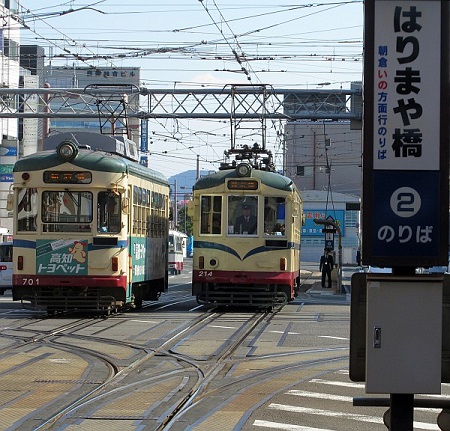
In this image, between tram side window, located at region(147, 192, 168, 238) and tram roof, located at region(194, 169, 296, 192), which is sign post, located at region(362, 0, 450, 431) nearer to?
tram roof, located at region(194, 169, 296, 192)

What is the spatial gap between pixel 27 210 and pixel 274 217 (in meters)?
5.58

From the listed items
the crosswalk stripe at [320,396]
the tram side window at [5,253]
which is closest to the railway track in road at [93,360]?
the crosswalk stripe at [320,396]

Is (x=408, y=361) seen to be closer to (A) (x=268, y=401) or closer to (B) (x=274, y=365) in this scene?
(A) (x=268, y=401)

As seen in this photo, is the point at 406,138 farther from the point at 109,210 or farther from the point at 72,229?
the point at 72,229

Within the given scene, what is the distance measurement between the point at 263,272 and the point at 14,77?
3886 cm

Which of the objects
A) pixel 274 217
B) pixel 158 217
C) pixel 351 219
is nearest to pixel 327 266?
pixel 158 217

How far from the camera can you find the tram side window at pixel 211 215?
78.1 ft

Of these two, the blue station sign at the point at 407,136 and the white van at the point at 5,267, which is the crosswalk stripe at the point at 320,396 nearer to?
the blue station sign at the point at 407,136

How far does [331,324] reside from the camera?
21.1 meters

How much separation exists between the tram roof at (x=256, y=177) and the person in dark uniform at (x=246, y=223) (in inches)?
27.6

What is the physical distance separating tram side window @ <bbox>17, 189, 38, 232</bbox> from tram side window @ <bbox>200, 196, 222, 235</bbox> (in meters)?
4.29

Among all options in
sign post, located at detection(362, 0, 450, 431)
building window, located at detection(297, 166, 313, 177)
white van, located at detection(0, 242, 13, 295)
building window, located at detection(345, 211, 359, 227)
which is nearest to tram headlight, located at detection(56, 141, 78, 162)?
white van, located at detection(0, 242, 13, 295)

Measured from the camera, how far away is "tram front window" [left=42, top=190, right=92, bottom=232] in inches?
824

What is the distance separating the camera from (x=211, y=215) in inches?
941
